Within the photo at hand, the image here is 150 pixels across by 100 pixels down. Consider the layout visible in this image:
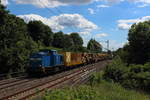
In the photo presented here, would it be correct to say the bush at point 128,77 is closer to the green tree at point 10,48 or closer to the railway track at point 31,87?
the railway track at point 31,87

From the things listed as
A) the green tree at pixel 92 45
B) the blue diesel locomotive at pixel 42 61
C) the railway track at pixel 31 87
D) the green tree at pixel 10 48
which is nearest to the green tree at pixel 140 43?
the blue diesel locomotive at pixel 42 61

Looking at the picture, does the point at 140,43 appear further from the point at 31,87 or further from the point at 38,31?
the point at 38,31

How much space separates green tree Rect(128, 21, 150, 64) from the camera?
111ft

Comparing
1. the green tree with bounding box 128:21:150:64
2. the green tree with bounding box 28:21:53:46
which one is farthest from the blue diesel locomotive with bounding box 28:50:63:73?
the green tree with bounding box 28:21:53:46

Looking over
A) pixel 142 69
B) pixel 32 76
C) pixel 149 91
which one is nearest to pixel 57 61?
pixel 32 76

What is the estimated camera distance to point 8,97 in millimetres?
15094

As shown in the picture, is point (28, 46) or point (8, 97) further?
point (28, 46)

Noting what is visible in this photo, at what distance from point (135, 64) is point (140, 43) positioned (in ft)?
13.2

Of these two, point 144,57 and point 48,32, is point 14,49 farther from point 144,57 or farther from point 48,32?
point 48,32

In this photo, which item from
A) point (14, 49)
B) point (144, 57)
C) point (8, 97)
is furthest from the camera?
point (144, 57)

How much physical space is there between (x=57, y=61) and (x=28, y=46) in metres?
6.01

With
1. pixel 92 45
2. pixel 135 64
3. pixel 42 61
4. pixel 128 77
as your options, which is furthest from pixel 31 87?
pixel 92 45

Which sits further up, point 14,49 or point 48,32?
point 48,32

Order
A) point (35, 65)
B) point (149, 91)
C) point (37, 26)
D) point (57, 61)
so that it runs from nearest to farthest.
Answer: point (149, 91), point (35, 65), point (57, 61), point (37, 26)
